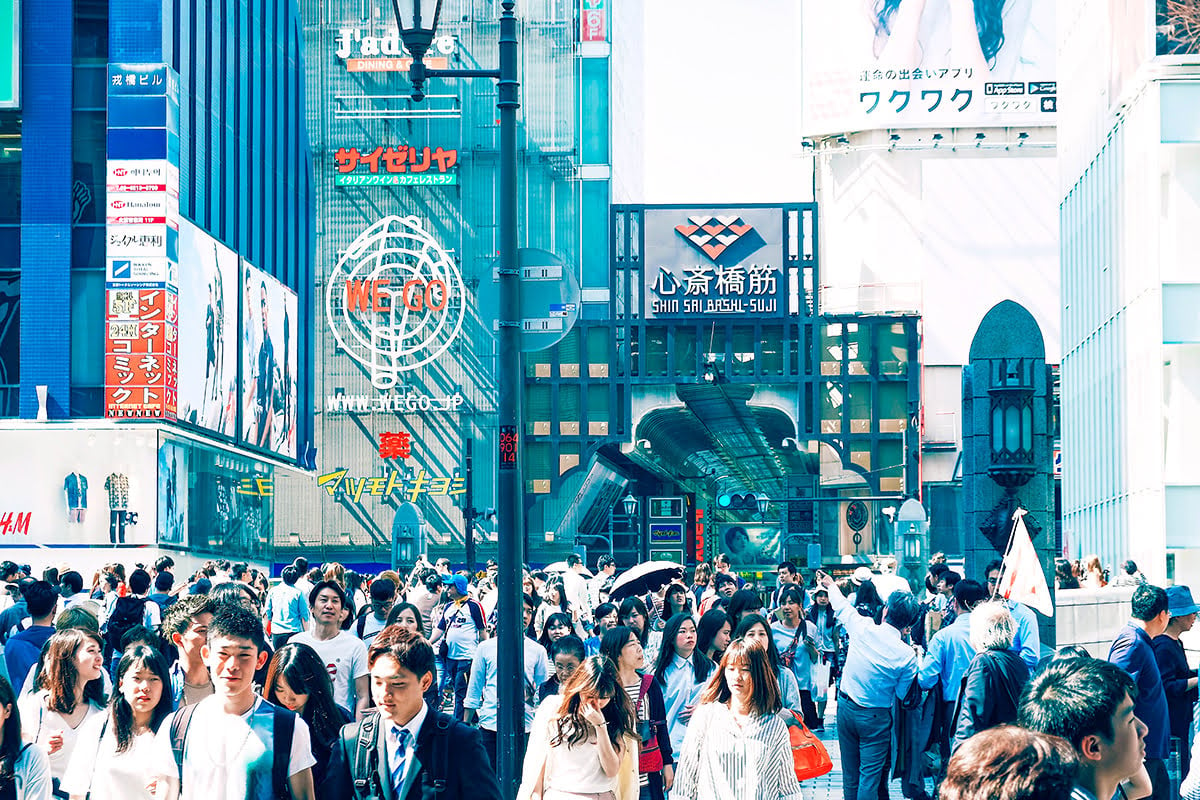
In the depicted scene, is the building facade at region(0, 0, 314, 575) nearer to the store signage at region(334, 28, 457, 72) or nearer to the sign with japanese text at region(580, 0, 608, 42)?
the store signage at region(334, 28, 457, 72)

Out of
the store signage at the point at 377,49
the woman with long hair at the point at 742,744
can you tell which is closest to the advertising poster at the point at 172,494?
the store signage at the point at 377,49

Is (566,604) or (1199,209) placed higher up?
(1199,209)

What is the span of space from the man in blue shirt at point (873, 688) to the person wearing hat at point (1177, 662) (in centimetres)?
174

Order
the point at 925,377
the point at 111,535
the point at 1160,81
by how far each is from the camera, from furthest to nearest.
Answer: the point at 925,377 < the point at 111,535 < the point at 1160,81

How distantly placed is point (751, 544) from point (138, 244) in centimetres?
3450

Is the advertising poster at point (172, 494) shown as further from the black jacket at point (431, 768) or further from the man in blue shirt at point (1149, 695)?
the black jacket at point (431, 768)

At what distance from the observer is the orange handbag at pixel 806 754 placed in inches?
350

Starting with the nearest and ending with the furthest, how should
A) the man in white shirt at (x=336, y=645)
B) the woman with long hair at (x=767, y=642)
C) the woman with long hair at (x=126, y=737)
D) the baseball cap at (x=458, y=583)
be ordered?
the woman with long hair at (x=126, y=737)
the woman with long hair at (x=767, y=642)
the man in white shirt at (x=336, y=645)
the baseball cap at (x=458, y=583)

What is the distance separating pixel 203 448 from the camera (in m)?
45.0

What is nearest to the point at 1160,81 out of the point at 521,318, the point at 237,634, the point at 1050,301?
the point at 521,318

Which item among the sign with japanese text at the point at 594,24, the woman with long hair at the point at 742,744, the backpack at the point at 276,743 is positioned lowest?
the woman with long hair at the point at 742,744

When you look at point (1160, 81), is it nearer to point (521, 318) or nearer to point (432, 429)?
point (521, 318)

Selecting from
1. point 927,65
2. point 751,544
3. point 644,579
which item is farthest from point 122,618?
point 927,65

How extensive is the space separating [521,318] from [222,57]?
37.8 m
